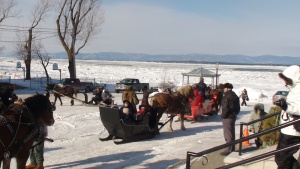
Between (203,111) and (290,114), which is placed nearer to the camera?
(290,114)

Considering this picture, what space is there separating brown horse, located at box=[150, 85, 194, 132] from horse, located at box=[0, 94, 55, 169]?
639 cm

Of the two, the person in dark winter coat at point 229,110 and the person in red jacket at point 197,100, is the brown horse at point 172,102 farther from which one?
the person in dark winter coat at point 229,110

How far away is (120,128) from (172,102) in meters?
3.09

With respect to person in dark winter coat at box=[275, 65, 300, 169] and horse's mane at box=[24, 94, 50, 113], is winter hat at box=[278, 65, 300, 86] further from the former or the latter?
horse's mane at box=[24, 94, 50, 113]

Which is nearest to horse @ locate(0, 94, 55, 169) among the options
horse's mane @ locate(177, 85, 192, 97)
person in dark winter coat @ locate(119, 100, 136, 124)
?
person in dark winter coat @ locate(119, 100, 136, 124)

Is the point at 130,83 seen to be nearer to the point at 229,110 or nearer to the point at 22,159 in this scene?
the point at 229,110

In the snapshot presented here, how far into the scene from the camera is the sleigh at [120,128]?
36.5ft

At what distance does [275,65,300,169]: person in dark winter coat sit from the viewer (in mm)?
4883

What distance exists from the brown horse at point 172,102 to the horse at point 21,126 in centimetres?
639

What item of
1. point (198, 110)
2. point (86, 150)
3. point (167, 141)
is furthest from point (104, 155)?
point (198, 110)

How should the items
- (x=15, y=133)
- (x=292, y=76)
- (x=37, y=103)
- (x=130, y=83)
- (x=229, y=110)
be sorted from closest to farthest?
(x=292, y=76), (x=15, y=133), (x=37, y=103), (x=229, y=110), (x=130, y=83)

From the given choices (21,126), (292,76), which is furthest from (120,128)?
(292,76)

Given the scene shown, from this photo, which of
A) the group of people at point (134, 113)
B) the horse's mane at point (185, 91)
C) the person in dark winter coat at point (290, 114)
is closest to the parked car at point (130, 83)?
the horse's mane at point (185, 91)

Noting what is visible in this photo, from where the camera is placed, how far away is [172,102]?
13.9m
